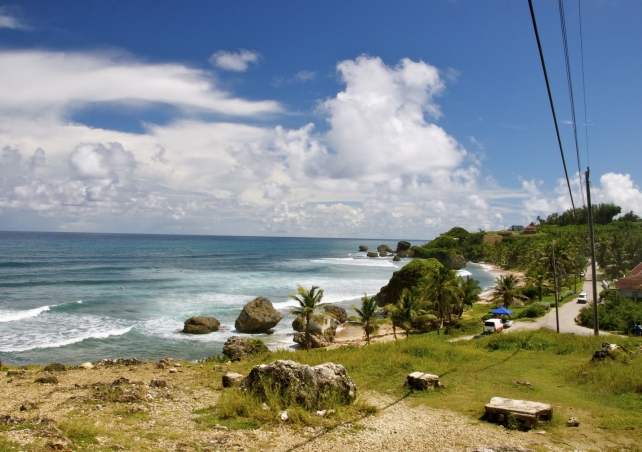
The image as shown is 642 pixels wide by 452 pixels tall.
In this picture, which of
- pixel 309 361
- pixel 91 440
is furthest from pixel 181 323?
pixel 91 440

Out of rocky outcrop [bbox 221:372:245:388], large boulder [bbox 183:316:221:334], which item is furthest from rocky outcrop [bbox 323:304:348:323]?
rocky outcrop [bbox 221:372:245:388]

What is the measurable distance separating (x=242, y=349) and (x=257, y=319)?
35.0ft

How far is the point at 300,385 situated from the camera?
1388 cm

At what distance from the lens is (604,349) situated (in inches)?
769

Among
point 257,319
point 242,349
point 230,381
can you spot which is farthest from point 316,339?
point 230,381

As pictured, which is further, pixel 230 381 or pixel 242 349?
pixel 242 349

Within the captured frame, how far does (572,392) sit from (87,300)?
51.5 metres

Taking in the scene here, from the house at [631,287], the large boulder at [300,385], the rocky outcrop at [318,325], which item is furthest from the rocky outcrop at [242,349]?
the house at [631,287]

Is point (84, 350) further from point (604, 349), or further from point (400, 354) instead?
point (604, 349)

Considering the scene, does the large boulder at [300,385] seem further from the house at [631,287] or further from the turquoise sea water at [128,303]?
the house at [631,287]

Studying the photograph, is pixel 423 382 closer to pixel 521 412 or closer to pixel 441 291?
pixel 521 412

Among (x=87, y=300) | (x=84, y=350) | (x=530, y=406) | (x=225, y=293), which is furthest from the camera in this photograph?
(x=225, y=293)

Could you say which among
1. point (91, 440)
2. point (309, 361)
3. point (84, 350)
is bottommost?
point (84, 350)

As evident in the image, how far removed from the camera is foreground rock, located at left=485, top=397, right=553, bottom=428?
12336 mm
